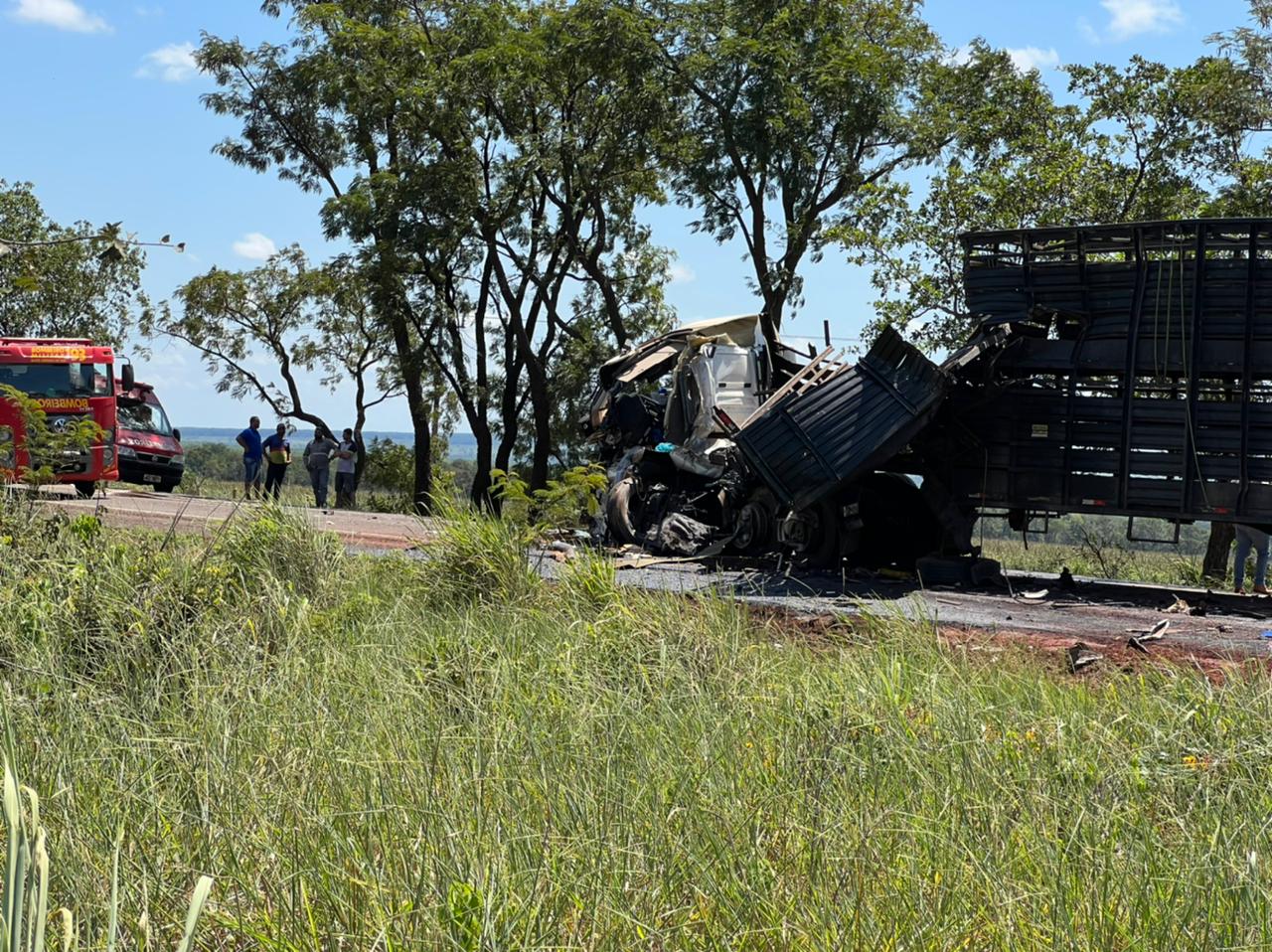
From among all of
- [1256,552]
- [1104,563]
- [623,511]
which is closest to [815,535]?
[623,511]

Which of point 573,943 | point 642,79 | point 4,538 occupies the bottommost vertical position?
point 573,943

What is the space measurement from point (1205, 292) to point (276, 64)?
3029 cm

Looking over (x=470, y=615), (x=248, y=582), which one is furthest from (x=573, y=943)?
(x=248, y=582)

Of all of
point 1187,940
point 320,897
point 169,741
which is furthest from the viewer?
point 169,741

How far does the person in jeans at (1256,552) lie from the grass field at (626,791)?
20.1 feet

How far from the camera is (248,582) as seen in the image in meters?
9.95

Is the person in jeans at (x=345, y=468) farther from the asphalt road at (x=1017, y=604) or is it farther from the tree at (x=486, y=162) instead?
the asphalt road at (x=1017, y=604)

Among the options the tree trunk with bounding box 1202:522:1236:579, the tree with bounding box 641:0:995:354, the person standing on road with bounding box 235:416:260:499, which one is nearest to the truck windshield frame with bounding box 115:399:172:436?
the person standing on road with bounding box 235:416:260:499

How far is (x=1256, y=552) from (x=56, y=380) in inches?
785

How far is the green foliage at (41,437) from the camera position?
11.7 meters

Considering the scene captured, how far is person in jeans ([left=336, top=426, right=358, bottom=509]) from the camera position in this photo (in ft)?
97.6

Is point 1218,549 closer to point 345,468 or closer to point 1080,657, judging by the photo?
point 1080,657

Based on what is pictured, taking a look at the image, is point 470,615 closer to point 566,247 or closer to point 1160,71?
point 1160,71

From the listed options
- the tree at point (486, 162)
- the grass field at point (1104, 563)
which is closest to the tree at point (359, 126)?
the tree at point (486, 162)
